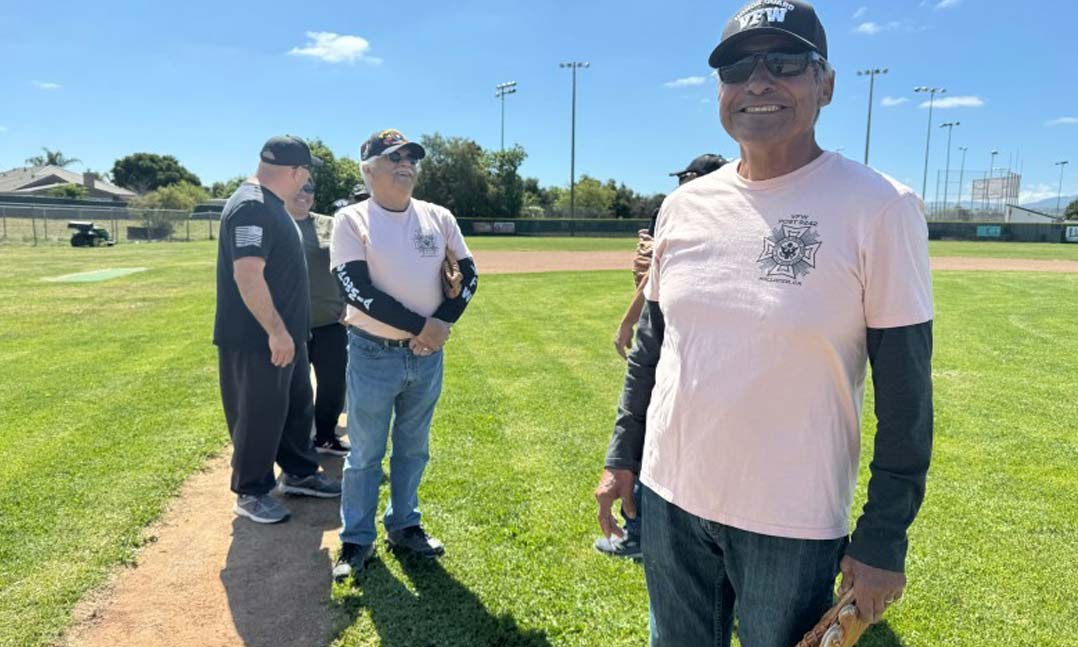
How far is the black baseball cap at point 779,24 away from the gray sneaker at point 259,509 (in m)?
3.63

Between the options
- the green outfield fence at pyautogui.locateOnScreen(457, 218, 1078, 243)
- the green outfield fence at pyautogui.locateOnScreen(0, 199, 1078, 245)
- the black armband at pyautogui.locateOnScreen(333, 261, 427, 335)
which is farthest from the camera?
the green outfield fence at pyautogui.locateOnScreen(457, 218, 1078, 243)

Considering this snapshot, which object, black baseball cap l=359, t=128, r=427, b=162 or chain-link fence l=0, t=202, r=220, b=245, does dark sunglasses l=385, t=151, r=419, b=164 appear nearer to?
black baseball cap l=359, t=128, r=427, b=162

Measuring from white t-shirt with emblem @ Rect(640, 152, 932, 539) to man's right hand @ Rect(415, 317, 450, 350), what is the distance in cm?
166

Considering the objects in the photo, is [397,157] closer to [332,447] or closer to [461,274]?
[461,274]

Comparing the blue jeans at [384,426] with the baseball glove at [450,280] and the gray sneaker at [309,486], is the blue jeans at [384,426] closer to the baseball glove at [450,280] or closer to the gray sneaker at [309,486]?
the baseball glove at [450,280]

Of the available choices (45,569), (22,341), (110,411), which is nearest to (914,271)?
(45,569)

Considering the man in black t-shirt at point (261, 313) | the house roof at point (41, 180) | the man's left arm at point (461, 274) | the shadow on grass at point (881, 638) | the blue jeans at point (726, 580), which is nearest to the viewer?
the blue jeans at point (726, 580)

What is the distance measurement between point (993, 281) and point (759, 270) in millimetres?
18510

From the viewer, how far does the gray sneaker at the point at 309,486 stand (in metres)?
4.40

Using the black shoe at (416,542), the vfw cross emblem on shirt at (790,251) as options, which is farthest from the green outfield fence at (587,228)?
the vfw cross emblem on shirt at (790,251)

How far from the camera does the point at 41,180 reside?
76750 millimetres

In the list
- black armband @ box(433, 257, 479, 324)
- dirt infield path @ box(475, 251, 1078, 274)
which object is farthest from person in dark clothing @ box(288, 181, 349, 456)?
dirt infield path @ box(475, 251, 1078, 274)

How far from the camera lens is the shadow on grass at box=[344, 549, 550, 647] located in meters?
2.88

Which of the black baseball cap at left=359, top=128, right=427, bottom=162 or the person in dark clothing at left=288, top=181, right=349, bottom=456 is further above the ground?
the black baseball cap at left=359, top=128, right=427, bottom=162
